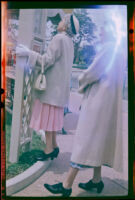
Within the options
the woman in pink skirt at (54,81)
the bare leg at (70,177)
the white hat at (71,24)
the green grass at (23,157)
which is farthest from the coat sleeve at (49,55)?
the bare leg at (70,177)

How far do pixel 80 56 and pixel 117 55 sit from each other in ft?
1.05

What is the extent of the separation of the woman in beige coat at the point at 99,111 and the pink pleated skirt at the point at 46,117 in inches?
7.2

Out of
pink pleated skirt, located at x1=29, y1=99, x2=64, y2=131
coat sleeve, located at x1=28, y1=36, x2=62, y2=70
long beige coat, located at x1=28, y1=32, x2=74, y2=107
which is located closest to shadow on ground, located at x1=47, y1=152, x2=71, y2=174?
pink pleated skirt, located at x1=29, y1=99, x2=64, y2=131

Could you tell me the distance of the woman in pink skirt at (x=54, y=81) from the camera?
251 centimetres

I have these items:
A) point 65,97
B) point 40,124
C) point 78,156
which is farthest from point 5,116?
point 78,156

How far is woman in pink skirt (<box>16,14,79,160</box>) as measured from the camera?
8.23ft

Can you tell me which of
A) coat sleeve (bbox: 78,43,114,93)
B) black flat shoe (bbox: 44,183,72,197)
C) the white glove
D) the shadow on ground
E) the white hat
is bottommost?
black flat shoe (bbox: 44,183,72,197)

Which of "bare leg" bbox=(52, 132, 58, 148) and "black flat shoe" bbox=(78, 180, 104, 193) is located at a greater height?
"bare leg" bbox=(52, 132, 58, 148)

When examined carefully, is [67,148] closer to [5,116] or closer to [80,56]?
[5,116]

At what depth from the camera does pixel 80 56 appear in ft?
8.36

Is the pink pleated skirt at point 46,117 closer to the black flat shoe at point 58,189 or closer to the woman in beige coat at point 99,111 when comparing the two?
the woman in beige coat at point 99,111

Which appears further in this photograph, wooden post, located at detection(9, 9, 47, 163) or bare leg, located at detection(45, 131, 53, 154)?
bare leg, located at detection(45, 131, 53, 154)

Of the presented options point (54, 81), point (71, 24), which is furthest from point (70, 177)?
point (71, 24)

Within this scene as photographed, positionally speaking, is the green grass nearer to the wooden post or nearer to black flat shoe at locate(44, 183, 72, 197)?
the wooden post
